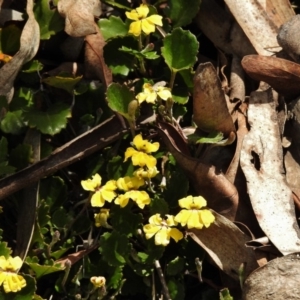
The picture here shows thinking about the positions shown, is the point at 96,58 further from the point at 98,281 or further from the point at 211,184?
the point at 98,281

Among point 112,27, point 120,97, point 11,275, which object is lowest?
point 11,275

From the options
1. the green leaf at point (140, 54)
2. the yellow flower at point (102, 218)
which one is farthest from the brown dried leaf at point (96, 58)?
the yellow flower at point (102, 218)

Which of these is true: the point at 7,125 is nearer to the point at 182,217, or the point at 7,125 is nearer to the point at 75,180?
the point at 75,180

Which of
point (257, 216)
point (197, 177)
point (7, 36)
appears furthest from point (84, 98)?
point (257, 216)

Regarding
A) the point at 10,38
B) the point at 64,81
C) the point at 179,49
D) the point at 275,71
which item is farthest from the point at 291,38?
the point at 10,38

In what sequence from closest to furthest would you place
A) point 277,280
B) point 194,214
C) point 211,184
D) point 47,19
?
point 277,280, point 194,214, point 211,184, point 47,19

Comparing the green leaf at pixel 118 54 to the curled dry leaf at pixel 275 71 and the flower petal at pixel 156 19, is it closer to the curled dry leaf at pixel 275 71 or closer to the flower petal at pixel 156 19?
the flower petal at pixel 156 19
